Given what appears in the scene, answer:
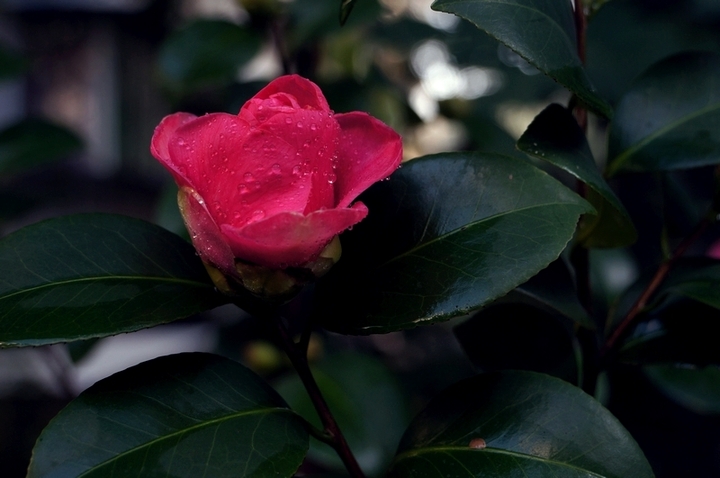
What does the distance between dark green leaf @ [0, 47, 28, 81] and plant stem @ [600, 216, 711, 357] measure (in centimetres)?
111

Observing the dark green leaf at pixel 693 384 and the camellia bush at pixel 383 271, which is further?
the dark green leaf at pixel 693 384

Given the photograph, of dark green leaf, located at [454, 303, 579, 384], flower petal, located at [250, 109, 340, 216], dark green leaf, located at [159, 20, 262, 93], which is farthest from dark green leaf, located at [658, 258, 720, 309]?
dark green leaf, located at [159, 20, 262, 93]

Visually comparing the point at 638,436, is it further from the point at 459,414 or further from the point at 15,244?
the point at 15,244

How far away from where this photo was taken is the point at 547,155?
48 cm

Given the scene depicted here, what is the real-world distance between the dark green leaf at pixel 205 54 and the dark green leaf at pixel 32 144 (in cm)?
23

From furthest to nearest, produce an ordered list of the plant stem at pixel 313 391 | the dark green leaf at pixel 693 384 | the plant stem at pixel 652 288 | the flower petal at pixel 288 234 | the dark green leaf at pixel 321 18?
1. the dark green leaf at pixel 321 18
2. the dark green leaf at pixel 693 384
3. the plant stem at pixel 652 288
4. the plant stem at pixel 313 391
5. the flower petal at pixel 288 234

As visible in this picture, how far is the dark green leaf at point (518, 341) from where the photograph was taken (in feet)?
2.04

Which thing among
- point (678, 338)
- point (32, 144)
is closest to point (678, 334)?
point (678, 338)

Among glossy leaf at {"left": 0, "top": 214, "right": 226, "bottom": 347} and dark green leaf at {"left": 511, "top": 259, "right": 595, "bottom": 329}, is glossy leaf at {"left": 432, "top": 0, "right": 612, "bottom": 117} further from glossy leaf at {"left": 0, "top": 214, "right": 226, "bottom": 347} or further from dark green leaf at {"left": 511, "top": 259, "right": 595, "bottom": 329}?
glossy leaf at {"left": 0, "top": 214, "right": 226, "bottom": 347}

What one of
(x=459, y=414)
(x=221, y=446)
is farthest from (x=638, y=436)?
(x=221, y=446)

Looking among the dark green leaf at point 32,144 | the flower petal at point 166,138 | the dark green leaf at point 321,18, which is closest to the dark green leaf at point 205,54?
the dark green leaf at point 321,18

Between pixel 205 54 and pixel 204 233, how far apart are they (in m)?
0.81

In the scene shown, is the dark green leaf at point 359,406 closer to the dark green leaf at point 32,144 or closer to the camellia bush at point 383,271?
the camellia bush at point 383,271

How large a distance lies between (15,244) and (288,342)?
0.22m
